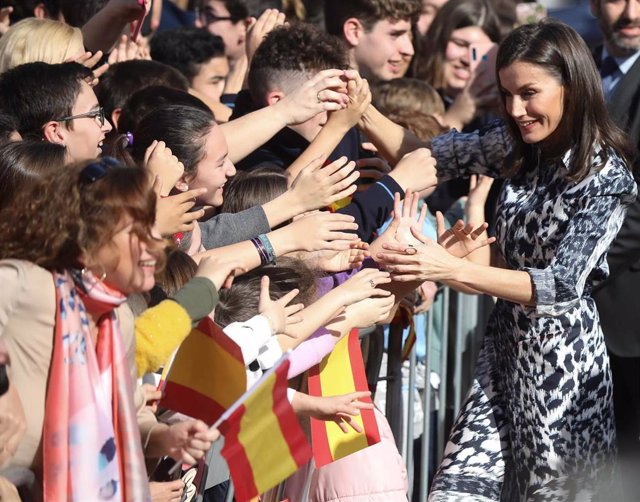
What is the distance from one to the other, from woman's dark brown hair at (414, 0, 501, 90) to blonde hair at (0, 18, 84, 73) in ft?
9.87

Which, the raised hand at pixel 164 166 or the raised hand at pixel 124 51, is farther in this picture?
the raised hand at pixel 124 51

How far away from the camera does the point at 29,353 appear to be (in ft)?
8.85

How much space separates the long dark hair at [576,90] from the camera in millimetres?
4039

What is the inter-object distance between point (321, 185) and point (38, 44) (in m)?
1.45

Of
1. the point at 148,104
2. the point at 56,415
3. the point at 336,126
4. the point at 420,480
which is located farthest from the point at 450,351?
the point at 56,415

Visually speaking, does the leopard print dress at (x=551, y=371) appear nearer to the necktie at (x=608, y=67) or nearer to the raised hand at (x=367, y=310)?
the raised hand at (x=367, y=310)

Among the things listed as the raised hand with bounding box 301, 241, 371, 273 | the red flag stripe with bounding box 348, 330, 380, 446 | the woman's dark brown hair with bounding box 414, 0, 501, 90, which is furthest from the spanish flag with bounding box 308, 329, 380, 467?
the woman's dark brown hair with bounding box 414, 0, 501, 90

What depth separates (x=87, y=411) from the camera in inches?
106

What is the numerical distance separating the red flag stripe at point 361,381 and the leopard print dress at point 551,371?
32 centimetres

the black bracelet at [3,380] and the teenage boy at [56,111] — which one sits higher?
the teenage boy at [56,111]

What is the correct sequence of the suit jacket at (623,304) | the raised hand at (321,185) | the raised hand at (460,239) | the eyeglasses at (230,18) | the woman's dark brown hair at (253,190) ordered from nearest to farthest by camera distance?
1. the raised hand at (321,185)
2. the raised hand at (460,239)
3. the woman's dark brown hair at (253,190)
4. the suit jacket at (623,304)
5. the eyeglasses at (230,18)

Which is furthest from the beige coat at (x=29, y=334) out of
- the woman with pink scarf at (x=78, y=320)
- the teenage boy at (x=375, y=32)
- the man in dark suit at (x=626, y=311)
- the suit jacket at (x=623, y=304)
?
the teenage boy at (x=375, y=32)

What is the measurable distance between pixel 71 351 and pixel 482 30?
5011 mm

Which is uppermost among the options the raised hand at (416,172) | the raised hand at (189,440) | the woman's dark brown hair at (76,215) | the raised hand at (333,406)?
the woman's dark brown hair at (76,215)
